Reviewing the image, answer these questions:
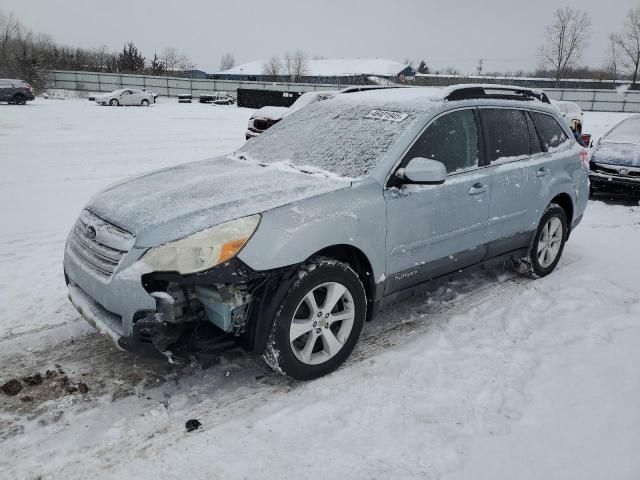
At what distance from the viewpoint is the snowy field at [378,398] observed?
2.55 m

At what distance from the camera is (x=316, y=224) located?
3008 millimetres

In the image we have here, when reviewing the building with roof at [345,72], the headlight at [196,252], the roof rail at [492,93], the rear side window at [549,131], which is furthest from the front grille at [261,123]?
the building with roof at [345,72]

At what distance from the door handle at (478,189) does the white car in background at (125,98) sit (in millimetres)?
31604

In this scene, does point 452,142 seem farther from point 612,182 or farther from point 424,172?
point 612,182

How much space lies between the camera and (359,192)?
3.27 m

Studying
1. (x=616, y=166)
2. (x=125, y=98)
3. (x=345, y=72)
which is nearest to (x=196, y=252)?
(x=616, y=166)

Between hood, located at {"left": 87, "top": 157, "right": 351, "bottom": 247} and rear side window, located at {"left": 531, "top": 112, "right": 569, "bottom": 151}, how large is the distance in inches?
100

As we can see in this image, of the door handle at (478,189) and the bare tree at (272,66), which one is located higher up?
the bare tree at (272,66)

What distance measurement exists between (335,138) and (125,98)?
31.6 meters

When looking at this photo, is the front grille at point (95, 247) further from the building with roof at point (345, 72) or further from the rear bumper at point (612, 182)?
the building with roof at point (345, 72)

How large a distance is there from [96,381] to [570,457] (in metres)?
2.82

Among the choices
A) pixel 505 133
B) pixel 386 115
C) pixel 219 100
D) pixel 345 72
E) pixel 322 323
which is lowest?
pixel 322 323

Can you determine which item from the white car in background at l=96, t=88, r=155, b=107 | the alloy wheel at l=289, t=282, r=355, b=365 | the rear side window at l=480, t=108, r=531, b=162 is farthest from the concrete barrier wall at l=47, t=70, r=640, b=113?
the alloy wheel at l=289, t=282, r=355, b=365

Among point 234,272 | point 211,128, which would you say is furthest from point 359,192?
point 211,128
